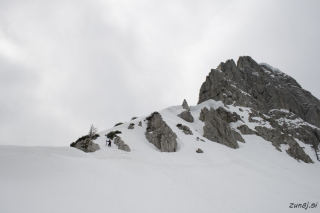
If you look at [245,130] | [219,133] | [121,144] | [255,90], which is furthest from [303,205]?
[255,90]

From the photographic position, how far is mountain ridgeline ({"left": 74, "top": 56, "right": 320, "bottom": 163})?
40.3m

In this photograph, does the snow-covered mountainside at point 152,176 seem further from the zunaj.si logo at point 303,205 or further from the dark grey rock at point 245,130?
the dark grey rock at point 245,130

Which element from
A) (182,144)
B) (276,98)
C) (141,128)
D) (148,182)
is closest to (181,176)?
(148,182)

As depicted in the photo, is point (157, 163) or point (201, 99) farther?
point (201, 99)

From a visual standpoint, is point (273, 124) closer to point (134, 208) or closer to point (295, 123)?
point (295, 123)

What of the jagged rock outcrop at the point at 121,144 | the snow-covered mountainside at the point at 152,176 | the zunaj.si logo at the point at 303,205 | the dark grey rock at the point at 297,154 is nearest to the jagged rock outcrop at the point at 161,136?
the snow-covered mountainside at the point at 152,176

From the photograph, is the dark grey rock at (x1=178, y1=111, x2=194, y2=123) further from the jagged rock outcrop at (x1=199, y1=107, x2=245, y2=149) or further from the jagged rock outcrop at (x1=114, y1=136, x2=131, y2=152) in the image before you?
the jagged rock outcrop at (x1=114, y1=136, x2=131, y2=152)

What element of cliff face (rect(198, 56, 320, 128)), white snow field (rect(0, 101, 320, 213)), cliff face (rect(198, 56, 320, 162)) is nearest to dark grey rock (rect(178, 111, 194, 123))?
cliff face (rect(198, 56, 320, 162))

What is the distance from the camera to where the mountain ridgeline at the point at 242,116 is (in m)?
40.3

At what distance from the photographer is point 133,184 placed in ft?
51.0

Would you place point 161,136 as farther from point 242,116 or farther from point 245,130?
point 242,116

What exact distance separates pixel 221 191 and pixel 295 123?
3015 inches

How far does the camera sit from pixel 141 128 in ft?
129

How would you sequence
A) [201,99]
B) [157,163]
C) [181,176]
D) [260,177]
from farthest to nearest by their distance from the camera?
[201,99] → [260,177] → [157,163] → [181,176]
